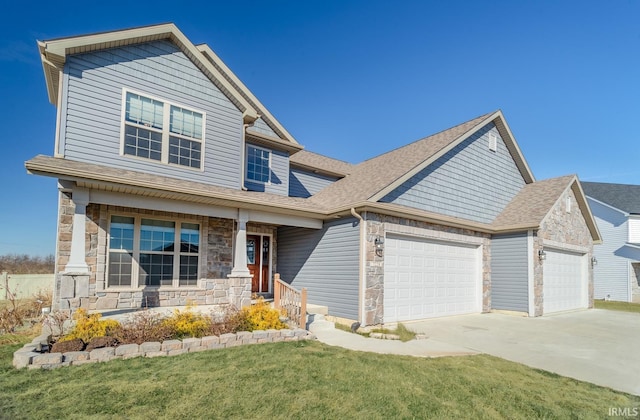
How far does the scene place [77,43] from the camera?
791cm

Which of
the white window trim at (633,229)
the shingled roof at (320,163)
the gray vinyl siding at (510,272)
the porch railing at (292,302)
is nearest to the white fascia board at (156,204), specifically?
the porch railing at (292,302)

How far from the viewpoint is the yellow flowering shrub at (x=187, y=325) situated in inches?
247

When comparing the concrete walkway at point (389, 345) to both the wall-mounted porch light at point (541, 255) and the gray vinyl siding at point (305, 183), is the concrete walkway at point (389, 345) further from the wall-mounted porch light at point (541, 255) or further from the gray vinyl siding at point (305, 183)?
the wall-mounted porch light at point (541, 255)

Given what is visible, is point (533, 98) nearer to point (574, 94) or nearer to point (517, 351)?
point (574, 94)

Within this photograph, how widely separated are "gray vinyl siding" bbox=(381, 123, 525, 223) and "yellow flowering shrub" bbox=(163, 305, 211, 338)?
19.3 feet

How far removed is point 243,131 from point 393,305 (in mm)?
6768

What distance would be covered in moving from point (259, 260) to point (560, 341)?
884cm

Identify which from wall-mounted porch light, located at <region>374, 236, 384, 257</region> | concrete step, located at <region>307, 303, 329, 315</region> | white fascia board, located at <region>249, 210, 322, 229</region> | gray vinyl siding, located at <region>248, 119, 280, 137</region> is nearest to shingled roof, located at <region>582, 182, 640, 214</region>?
wall-mounted porch light, located at <region>374, 236, 384, 257</region>

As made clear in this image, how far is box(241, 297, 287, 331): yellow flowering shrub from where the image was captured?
707cm

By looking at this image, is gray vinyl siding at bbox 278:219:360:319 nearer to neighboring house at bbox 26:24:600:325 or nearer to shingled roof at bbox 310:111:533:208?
neighboring house at bbox 26:24:600:325

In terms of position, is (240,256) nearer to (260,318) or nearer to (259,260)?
(260,318)

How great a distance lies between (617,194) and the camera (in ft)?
80.3

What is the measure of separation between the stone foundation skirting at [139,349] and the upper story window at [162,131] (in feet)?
15.7

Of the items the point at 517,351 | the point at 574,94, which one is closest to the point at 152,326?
the point at 517,351
